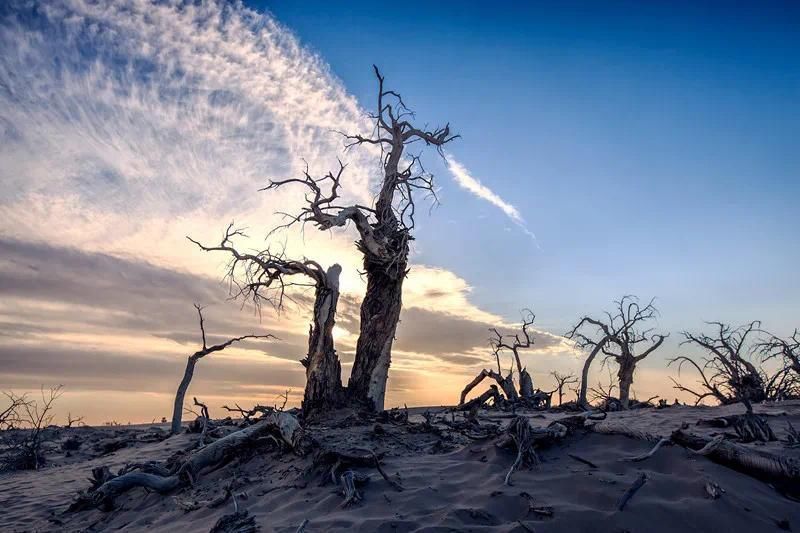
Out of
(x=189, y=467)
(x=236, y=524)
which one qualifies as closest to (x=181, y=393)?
(x=189, y=467)

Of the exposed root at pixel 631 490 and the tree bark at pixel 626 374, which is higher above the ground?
the tree bark at pixel 626 374

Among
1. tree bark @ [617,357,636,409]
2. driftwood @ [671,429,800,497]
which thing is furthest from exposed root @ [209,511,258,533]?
tree bark @ [617,357,636,409]

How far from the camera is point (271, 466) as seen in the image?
24.3ft

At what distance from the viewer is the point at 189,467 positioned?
25.6 feet

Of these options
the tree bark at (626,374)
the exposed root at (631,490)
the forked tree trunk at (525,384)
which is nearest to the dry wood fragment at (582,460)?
the exposed root at (631,490)

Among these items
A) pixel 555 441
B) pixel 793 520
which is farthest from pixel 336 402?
pixel 793 520

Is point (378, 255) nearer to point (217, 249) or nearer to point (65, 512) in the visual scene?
point (217, 249)

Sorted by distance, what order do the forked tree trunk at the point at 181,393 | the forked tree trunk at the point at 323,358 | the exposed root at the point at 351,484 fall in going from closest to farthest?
the exposed root at the point at 351,484 < the forked tree trunk at the point at 323,358 < the forked tree trunk at the point at 181,393

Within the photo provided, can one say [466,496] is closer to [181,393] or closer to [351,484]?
[351,484]

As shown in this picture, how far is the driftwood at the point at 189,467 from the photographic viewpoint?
298 inches

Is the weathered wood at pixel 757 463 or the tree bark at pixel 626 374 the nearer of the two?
the weathered wood at pixel 757 463

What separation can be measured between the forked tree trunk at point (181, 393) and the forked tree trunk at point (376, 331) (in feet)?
24.1

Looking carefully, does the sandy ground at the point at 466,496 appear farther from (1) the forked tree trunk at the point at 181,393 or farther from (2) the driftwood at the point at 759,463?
(1) the forked tree trunk at the point at 181,393

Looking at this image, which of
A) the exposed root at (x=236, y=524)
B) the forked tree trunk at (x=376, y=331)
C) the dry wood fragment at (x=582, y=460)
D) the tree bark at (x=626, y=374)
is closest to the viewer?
the exposed root at (x=236, y=524)
